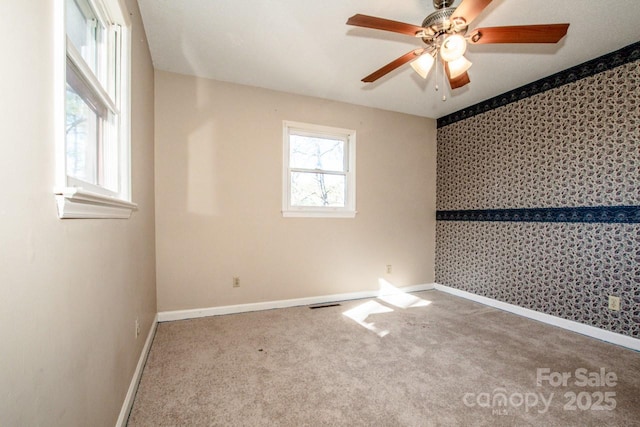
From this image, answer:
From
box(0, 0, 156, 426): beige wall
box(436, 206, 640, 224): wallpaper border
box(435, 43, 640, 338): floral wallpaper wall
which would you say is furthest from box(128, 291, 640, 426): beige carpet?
box(436, 206, 640, 224): wallpaper border

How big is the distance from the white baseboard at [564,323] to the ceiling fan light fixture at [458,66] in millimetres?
2589

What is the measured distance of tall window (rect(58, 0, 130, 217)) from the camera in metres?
1.08

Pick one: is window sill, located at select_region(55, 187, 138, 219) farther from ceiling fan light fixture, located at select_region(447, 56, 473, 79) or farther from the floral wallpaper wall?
the floral wallpaper wall

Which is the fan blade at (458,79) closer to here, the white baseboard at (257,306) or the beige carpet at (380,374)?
the beige carpet at (380,374)

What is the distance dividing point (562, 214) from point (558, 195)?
19 cm

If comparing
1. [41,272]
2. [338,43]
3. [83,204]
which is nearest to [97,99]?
[83,204]

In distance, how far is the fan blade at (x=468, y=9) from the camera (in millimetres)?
1385

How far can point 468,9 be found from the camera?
4.74ft

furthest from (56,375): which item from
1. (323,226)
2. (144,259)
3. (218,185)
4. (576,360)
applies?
(576,360)

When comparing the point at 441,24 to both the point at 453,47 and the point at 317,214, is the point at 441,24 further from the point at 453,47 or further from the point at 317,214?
the point at 317,214

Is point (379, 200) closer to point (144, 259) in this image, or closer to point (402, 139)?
point (402, 139)

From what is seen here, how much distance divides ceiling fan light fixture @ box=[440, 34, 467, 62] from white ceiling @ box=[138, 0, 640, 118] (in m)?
0.53

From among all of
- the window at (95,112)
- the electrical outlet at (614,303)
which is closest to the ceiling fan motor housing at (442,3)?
the window at (95,112)

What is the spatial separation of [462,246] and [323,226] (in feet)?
6.33
